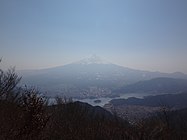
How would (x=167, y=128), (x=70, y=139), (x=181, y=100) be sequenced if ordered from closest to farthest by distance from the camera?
(x=167, y=128) < (x=70, y=139) < (x=181, y=100)

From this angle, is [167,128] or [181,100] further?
[181,100]

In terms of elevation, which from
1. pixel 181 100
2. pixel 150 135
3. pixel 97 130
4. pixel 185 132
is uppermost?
pixel 150 135

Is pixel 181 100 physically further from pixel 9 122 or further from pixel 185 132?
pixel 9 122

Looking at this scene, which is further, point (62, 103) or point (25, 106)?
point (62, 103)

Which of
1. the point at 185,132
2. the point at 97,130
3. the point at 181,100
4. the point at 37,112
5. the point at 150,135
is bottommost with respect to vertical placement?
the point at 181,100

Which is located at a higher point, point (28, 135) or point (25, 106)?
point (25, 106)

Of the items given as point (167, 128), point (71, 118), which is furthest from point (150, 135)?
point (71, 118)

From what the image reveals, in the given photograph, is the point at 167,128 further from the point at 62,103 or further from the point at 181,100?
the point at 181,100

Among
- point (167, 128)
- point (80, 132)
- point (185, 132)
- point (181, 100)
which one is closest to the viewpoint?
point (167, 128)

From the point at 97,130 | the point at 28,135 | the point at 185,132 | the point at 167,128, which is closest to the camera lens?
the point at 28,135
